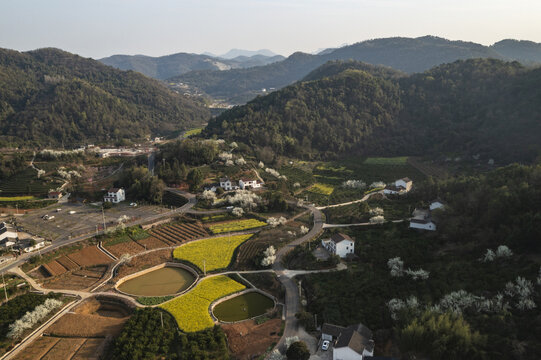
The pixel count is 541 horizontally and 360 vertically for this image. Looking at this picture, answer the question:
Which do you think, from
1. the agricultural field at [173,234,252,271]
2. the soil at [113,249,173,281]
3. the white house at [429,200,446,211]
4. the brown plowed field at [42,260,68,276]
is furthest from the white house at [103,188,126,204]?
the white house at [429,200,446,211]

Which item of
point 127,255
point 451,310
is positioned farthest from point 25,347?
point 451,310

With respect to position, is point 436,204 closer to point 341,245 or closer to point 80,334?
point 341,245

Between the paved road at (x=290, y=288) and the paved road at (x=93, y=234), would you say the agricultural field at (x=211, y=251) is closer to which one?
the paved road at (x=290, y=288)

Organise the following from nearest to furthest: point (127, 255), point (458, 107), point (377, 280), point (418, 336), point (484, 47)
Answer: point (418, 336), point (377, 280), point (127, 255), point (458, 107), point (484, 47)

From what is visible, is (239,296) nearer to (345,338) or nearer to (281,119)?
(345,338)

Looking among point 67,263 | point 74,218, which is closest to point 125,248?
point 67,263

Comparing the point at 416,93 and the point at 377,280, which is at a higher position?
the point at 416,93
